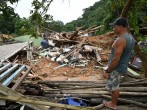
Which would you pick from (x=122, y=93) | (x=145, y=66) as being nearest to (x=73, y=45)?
(x=145, y=66)

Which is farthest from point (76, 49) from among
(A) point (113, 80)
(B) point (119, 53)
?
(B) point (119, 53)

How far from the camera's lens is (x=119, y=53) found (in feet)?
16.8

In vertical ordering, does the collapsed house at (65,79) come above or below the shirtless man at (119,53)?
below

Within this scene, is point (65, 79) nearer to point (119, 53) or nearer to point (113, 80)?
point (113, 80)

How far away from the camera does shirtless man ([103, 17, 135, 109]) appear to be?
5129 mm

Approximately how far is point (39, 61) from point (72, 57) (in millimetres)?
1808

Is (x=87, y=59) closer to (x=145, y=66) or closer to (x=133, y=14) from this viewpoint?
(x=145, y=66)

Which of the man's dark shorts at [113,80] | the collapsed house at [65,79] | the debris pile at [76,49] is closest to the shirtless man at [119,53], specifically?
the man's dark shorts at [113,80]

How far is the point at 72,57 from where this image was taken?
49.3ft

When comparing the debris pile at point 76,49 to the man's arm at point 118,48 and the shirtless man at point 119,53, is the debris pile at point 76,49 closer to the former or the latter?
the shirtless man at point 119,53

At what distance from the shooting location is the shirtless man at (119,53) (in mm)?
5129

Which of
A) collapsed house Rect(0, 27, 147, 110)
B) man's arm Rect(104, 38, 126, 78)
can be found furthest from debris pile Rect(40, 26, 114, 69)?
man's arm Rect(104, 38, 126, 78)

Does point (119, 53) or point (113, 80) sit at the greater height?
point (119, 53)

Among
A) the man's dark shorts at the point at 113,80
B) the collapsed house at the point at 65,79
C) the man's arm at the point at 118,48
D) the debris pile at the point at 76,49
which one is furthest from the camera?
the debris pile at the point at 76,49
